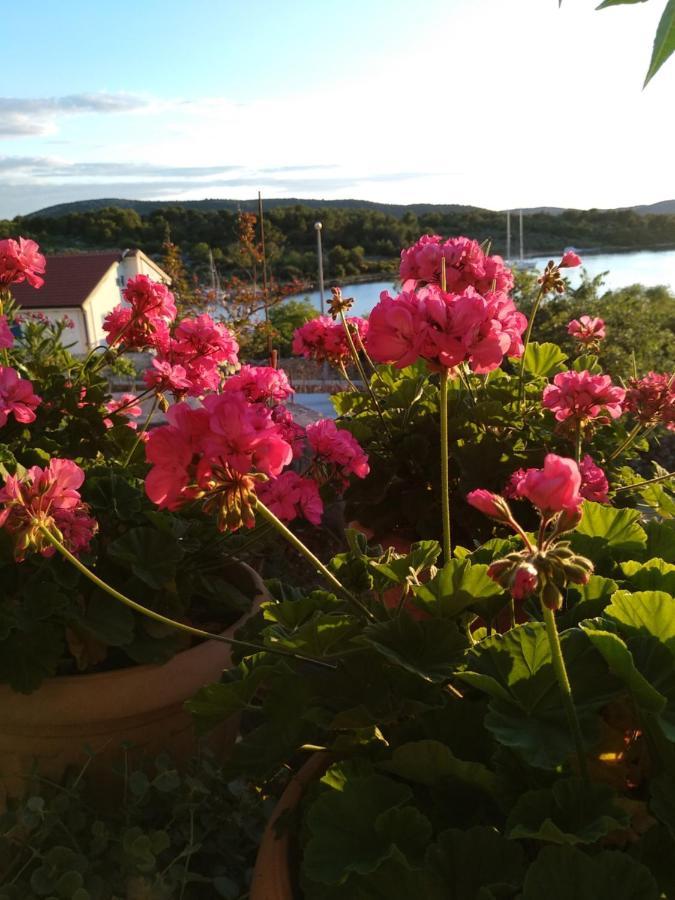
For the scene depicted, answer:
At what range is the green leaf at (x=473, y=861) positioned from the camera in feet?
2.53

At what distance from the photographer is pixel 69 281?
19.3 m

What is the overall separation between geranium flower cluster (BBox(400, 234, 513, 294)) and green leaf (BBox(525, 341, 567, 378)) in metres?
0.79

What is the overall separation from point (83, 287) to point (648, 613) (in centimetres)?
1939

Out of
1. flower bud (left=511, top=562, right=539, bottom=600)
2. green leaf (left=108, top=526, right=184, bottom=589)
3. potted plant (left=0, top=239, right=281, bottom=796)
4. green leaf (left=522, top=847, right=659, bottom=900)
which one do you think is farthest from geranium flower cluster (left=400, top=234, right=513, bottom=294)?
green leaf (left=522, top=847, right=659, bottom=900)

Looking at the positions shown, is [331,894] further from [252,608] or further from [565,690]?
[252,608]

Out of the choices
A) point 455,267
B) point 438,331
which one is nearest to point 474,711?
point 438,331

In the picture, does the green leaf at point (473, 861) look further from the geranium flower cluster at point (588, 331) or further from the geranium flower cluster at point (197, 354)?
the geranium flower cluster at point (588, 331)

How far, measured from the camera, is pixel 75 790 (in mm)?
1319

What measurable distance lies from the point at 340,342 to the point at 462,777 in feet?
4.51

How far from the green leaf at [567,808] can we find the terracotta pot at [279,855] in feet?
1.03

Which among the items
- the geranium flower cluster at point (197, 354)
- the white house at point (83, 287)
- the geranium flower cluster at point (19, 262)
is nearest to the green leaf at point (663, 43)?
the geranium flower cluster at point (197, 354)

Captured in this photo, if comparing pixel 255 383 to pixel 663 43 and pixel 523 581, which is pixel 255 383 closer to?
pixel 523 581

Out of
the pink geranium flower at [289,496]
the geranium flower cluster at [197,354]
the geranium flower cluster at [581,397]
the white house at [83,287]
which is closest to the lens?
the pink geranium flower at [289,496]

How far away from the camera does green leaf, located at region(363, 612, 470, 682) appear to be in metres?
0.92
